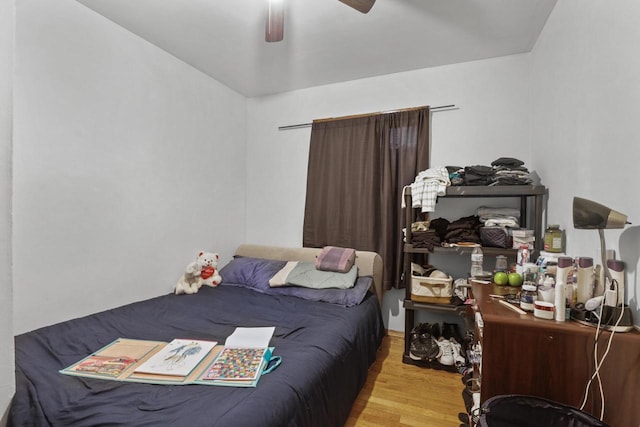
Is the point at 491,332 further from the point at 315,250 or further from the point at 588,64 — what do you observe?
the point at 315,250

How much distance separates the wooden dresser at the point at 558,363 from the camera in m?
0.93

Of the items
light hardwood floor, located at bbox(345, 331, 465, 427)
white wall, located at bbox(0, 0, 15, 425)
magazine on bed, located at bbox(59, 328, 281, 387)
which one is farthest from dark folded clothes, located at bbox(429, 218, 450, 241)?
white wall, located at bbox(0, 0, 15, 425)

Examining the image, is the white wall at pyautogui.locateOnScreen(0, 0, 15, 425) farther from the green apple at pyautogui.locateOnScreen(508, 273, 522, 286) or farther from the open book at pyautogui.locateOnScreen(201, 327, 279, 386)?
the green apple at pyautogui.locateOnScreen(508, 273, 522, 286)

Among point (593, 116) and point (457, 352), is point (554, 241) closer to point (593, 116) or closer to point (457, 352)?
point (593, 116)

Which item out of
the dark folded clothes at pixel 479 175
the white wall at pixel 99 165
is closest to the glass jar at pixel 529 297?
the dark folded clothes at pixel 479 175

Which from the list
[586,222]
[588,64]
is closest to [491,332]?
[586,222]

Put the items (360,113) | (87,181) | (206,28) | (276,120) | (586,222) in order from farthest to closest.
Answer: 1. (276,120)
2. (360,113)
3. (206,28)
4. (87,181)
5. (586,222)

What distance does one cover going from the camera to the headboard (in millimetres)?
2701

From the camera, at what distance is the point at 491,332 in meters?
1.11

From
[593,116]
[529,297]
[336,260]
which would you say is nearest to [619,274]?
[529,297]

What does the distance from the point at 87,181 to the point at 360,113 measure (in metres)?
2.36

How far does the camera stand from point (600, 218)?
1.00m

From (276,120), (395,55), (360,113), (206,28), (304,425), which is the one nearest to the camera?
(304,425)

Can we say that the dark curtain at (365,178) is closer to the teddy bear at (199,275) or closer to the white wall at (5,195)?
the teddy bear at (199,275)
